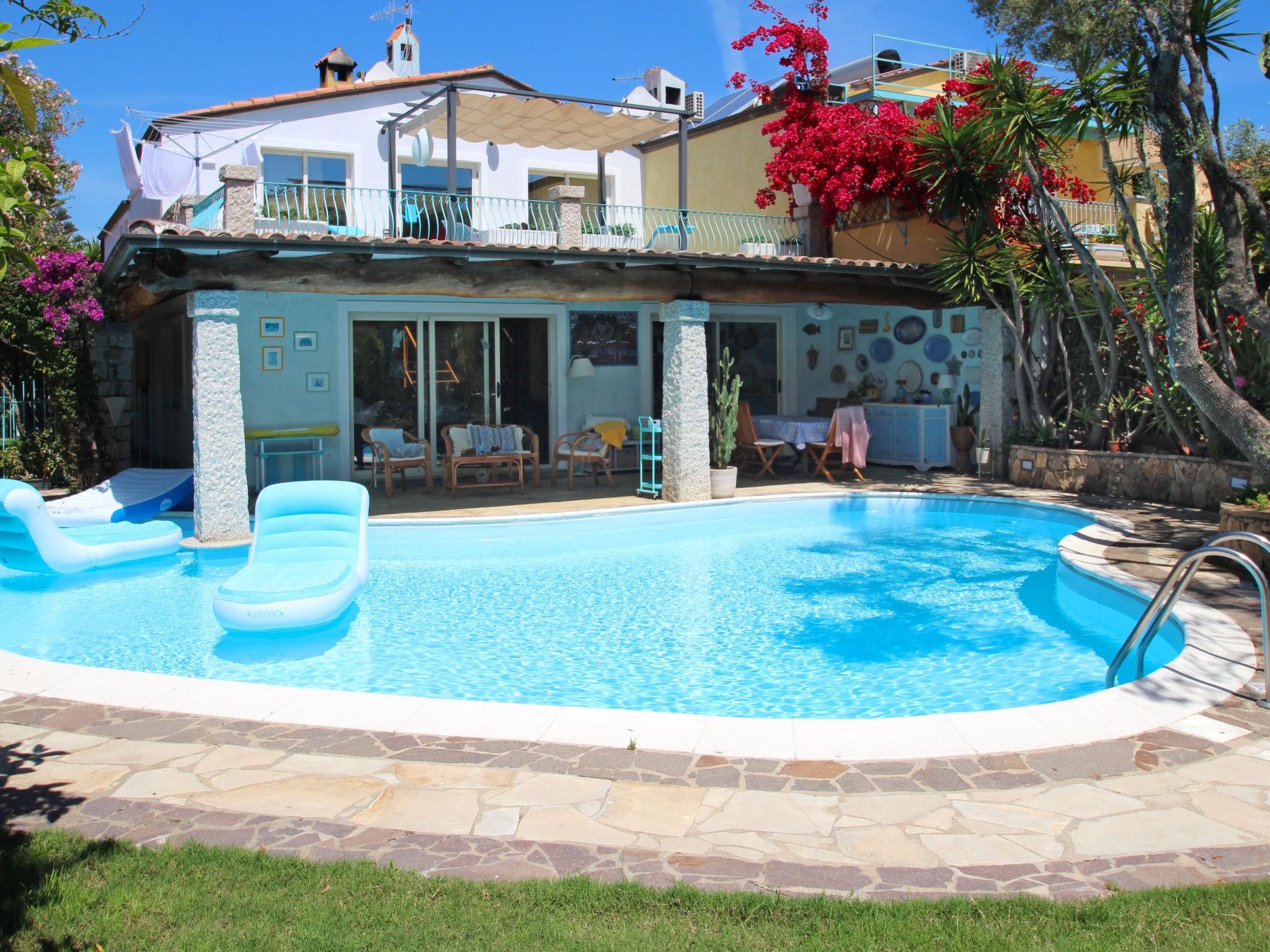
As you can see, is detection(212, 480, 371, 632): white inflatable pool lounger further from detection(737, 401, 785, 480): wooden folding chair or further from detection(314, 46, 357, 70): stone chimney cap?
detection(314, 46, 357, 70): stone chimney cap

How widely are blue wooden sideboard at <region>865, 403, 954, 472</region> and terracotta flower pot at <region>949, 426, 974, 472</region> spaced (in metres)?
0.15

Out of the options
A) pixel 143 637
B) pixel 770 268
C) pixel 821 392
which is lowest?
pixel 143 637

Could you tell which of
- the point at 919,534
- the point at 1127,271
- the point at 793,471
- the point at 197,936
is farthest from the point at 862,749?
the point at 1127,271

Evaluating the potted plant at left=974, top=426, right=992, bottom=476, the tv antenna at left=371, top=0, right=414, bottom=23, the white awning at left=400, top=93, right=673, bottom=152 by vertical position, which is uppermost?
the tv antenna at left=371, top=0, right=414, bottom=23

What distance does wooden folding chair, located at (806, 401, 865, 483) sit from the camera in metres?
14.3

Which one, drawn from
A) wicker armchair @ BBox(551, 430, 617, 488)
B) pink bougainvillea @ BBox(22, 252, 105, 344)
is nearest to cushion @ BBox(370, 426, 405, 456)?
wicker armchair @ BBox(551, 430, 617, 488)

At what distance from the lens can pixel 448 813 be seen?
12.4ft

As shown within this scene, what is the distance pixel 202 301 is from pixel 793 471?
9019 millimetres

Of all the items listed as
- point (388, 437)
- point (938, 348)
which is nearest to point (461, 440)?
point (388, 437)

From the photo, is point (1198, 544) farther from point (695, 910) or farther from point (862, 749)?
point (695, 910)

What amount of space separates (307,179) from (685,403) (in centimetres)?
688

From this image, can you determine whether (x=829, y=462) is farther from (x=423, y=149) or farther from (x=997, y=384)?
(x=423, y=149)

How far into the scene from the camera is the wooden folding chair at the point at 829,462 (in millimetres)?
14344

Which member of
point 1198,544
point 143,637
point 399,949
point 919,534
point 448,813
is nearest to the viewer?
point 399,949
